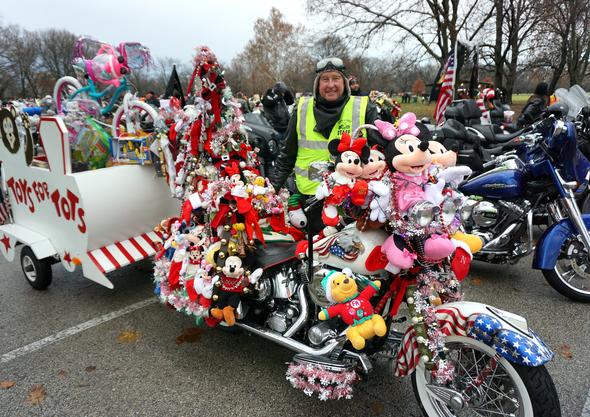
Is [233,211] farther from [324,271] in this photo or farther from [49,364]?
[49,364]

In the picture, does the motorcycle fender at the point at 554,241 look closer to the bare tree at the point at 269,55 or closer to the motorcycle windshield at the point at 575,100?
the motorcycle windshield at the point at 575,100

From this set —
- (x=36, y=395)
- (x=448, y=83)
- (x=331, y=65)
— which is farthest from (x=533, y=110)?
(x=36, y=395)

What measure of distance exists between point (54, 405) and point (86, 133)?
249cm

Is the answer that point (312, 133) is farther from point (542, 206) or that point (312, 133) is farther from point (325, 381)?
point (542, 206)

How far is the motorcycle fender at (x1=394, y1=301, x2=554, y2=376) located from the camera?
171 cm

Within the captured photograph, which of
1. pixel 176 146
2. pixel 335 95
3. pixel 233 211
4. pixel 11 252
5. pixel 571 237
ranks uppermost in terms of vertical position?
pixel 335 95

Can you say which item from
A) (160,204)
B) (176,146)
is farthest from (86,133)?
(176,146)

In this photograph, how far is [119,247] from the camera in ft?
11.7

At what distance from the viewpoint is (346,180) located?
1.94m

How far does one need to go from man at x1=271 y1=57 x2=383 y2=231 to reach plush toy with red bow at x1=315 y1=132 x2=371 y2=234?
72 cm

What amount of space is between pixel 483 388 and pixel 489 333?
0.37 metres

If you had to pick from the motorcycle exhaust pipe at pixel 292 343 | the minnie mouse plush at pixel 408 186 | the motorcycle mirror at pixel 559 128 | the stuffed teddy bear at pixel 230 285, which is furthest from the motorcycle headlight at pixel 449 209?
the motorcycle mirror at pixel 559 128

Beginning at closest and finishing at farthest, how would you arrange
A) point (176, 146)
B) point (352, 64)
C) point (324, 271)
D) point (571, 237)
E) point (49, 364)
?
1. point (324, 271)
2. point (49, 364)
3. point (176, 146)
4. point (571, 237)
5. point (352, 64)

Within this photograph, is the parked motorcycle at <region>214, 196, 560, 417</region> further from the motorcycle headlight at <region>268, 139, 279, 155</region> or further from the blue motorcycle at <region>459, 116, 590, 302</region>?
the motorcycle headlight at <region>268, 139, 279, 155</region>
